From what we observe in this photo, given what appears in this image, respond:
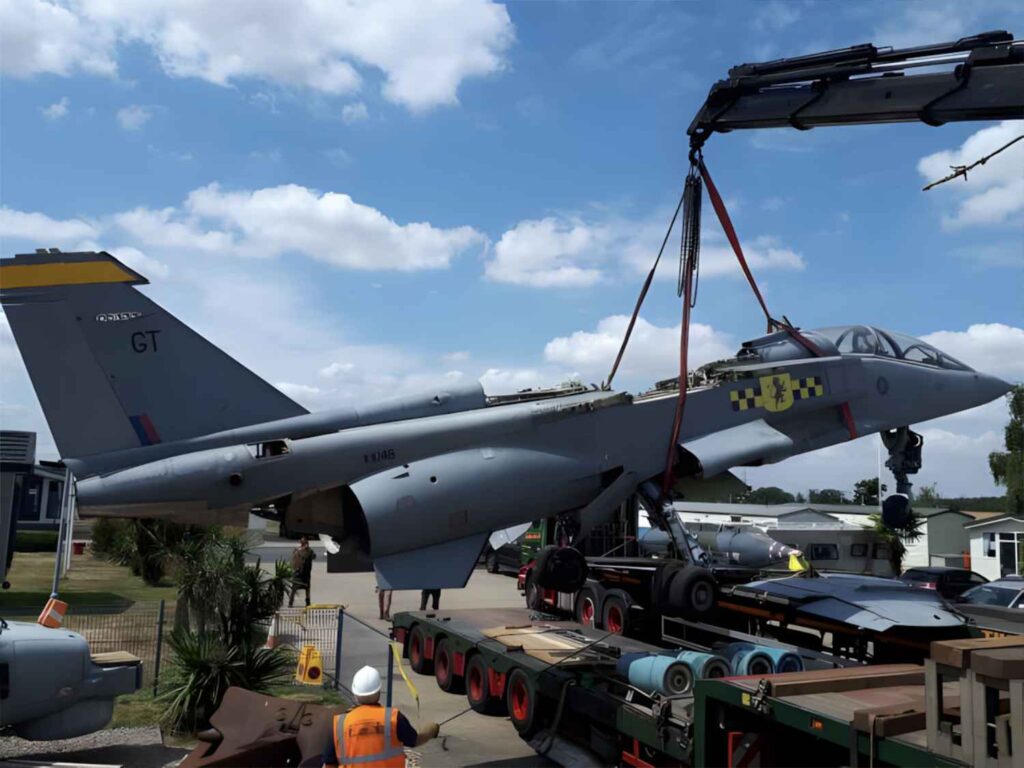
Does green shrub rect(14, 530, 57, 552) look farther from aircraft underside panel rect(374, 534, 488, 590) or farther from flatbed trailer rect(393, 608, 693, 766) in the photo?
aircraft underside panel rect(374, 534, 488, 590)

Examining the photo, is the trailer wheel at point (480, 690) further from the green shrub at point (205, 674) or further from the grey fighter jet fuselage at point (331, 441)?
the green shrub at point (205, 674)

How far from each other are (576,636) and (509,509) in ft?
5.82

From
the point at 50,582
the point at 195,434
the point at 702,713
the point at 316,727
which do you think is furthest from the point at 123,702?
the point at 50,582

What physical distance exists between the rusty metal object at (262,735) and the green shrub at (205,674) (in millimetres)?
2732

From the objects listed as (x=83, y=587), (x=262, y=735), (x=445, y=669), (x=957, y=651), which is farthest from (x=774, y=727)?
(x=83, y=587)

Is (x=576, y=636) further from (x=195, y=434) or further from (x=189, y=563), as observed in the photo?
(x=189, y=563)

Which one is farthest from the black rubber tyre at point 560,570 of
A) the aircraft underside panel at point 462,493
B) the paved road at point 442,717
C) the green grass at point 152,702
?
the green grass at point 152,702

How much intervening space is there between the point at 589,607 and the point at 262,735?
666 centimetres

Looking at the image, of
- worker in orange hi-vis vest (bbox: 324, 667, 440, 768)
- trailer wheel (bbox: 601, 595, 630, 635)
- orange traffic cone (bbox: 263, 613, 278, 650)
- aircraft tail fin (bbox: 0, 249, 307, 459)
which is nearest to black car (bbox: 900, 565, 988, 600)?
trailer wheel (bbox: 601, 595, 630, 635)

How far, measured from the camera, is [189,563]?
12.1 metres

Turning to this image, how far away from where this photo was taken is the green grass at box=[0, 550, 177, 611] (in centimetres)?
2045

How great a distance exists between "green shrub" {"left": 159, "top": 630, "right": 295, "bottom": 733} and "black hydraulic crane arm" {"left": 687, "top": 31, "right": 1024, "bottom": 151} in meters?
8.59

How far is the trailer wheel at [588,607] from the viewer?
1263 cm

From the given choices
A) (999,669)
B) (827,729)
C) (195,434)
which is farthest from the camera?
(195,434)
